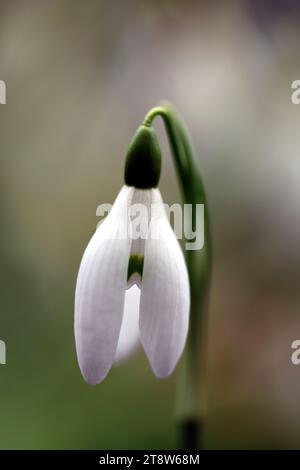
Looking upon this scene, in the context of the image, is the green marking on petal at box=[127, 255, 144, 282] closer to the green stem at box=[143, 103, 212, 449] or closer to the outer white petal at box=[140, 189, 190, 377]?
the outer white petal at box=[140, 189, 190, 377]

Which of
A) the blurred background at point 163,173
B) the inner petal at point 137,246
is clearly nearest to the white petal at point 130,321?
the inner petal at point 137,246
